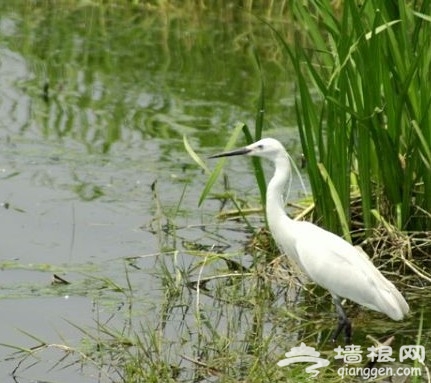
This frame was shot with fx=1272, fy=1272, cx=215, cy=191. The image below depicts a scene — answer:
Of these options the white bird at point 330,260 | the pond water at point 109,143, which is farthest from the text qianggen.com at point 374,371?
the pond water at point 109,143

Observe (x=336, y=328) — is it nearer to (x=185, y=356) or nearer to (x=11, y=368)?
(x=185, y=356)

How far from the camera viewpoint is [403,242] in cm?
670

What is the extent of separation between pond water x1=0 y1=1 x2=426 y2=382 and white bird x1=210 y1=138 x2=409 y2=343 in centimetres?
74

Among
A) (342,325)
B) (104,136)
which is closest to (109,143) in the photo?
(104,136)

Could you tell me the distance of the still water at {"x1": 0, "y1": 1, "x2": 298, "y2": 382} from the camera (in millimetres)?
6734

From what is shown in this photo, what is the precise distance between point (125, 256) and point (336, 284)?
63.4 inches

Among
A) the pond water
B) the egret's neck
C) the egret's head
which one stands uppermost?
the egret's head

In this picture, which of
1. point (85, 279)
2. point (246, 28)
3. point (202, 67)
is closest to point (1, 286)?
point (85, 279)

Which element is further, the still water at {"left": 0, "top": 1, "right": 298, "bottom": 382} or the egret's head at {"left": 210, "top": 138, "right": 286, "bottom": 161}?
the still water at {"left": 0, "top": 1, "right": 298, "bottom": 382}

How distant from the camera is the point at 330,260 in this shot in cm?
604

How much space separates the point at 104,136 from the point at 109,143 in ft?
0.60

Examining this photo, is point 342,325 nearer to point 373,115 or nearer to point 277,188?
point 277,188

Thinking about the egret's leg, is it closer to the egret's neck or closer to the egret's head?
the egret's neck

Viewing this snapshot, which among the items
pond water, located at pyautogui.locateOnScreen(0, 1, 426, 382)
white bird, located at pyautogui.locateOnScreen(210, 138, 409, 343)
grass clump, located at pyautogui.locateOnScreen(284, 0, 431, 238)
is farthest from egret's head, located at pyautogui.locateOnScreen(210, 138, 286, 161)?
pond water, located at pyautogui.locateOnScreen(0, 1, 426, 382)
